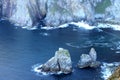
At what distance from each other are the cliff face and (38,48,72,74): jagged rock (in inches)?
2722

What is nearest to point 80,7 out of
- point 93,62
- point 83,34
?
point 83,34

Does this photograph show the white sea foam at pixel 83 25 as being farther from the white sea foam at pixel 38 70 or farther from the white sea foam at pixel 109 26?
the white sea foam at pixel 38 70

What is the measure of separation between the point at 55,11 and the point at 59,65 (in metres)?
77.8

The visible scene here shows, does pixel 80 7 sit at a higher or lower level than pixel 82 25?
higher

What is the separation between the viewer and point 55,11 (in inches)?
7475

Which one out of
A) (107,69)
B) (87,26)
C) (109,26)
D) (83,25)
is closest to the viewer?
(107,69)

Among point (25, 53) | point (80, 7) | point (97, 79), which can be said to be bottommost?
point (97, 79)

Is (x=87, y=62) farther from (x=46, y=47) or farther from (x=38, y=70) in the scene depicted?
(x=46, y=47)

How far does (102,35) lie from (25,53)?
51.1 meters

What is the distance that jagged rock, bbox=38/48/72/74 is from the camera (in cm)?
11550

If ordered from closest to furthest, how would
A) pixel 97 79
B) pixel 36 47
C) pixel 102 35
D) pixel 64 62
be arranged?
→ pixel 97 79 < pixel 64 62 < pixel 36 47 < pixel 102 35

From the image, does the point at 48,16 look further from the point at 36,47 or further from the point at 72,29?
the point at 36,47

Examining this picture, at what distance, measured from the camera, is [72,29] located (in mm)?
178125

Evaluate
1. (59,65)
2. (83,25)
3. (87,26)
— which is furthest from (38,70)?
(83,25)
